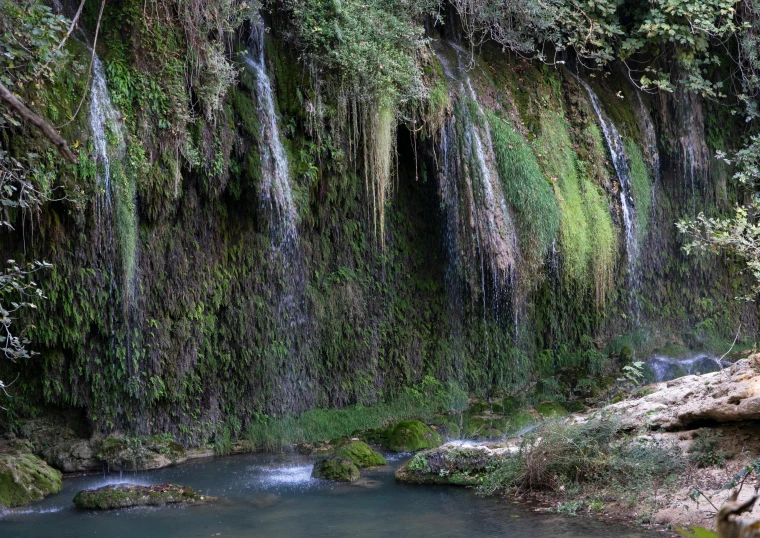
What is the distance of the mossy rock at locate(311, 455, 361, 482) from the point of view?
30.1ft

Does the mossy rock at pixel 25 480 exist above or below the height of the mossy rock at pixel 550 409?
above

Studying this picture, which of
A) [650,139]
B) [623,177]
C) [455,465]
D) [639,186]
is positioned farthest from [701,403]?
[650,139]

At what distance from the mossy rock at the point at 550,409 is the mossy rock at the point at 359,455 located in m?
3.60

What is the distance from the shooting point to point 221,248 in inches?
444

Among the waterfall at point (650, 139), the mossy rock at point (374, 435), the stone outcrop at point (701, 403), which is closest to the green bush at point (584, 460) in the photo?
the stone outcrop at point (701, 403)

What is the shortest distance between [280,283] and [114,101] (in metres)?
3.39

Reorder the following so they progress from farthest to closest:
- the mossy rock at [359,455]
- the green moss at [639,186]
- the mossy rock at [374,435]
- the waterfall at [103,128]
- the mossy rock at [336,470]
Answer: the green moss at [639,186]
the mossy rock at [374,435]
the mossy rock at [359,455]
the waterfall at [103,128]
the mossy rock at [336,470]

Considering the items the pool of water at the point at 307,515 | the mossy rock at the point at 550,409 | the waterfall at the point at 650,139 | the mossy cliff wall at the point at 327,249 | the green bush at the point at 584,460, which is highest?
the waterfall at the point at 650,139

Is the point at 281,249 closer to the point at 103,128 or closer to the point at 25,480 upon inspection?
the point at 103,128

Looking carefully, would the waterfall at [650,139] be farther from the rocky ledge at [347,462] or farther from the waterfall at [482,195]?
the rocky ledge at [347,462]

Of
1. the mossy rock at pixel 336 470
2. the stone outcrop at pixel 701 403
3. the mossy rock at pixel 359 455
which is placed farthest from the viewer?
the mossy rock at pixel 359 455

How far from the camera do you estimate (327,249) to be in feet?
40.4

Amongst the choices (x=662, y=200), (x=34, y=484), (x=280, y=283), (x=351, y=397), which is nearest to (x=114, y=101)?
(x=280, y=283)

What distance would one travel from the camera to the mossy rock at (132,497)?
26.6ft
